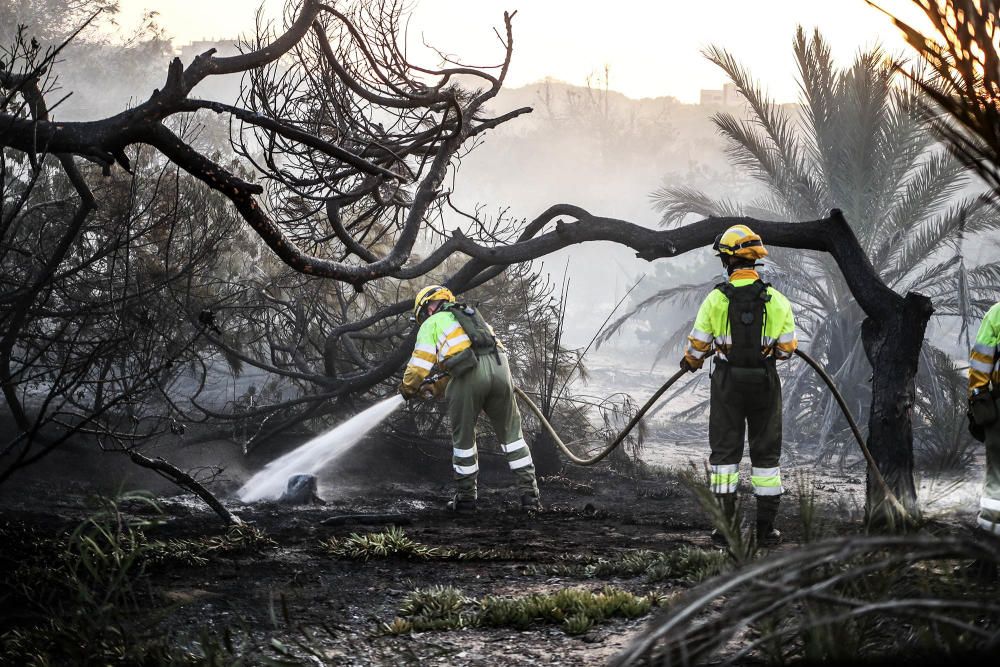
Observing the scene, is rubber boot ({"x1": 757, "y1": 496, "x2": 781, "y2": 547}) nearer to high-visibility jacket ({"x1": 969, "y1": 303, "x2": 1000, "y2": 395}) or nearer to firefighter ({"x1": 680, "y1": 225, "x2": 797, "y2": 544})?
firefighter ({"x1": 680, "y1": 225, "x2": 797, "y2": 544})

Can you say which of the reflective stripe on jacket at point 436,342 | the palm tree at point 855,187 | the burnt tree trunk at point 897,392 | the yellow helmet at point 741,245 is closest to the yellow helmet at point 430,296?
the reflective stripe on jacket at point 436,342

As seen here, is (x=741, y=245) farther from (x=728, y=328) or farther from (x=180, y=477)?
(x=180, y=477)

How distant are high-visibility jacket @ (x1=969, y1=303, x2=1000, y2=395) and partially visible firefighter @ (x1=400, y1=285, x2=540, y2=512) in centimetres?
413

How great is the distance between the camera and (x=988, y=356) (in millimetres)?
5359

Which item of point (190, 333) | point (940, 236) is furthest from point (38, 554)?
point (940, 236)

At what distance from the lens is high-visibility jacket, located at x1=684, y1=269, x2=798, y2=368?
22.1 feet

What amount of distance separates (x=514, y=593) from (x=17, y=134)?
3.56 metres

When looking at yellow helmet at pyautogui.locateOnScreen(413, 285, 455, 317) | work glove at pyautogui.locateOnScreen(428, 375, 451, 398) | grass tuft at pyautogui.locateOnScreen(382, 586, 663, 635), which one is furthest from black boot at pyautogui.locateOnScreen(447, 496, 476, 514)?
grass tuft at pyautogui.locateOnScreen(382, 586, 663, 635)

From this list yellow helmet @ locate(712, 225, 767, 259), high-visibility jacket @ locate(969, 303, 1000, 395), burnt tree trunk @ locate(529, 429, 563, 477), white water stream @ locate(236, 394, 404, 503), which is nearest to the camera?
high-visibility jacket @ locate(969, 303, 1000, 395)

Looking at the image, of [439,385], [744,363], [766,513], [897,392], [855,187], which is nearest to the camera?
[744,363]

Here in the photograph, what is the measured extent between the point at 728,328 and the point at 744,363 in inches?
10.8

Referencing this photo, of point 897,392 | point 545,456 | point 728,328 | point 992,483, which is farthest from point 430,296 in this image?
point 992,483

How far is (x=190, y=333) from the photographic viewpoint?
10.9 m

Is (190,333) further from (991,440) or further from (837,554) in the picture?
(837,554)
